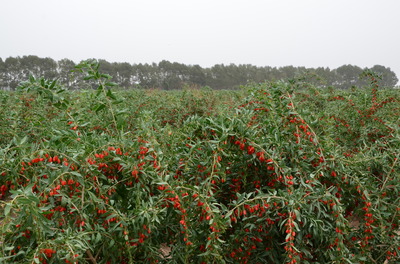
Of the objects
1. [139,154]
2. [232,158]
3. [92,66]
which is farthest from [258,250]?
[92,66]

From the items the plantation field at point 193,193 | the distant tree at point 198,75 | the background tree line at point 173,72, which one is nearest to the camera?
the plantation field at point 193,193

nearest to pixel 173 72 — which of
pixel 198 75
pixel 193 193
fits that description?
pixel 198 75

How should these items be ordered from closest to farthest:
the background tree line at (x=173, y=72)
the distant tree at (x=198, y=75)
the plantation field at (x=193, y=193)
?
the plantation field at (x=193, y=193) < the background tree line at (x=173, y=72) < the distant tree at (x=198, y=75)

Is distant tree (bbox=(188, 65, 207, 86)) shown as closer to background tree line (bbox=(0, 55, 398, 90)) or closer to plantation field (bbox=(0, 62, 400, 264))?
background tree line (bbox=(0, 55, 398, 90))

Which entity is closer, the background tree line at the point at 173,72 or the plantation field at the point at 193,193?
the plantation field at the point at 193,193

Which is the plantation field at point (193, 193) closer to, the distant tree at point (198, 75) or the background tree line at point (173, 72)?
the background tree line at point (173, 72)

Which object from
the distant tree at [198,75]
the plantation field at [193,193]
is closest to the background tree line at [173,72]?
the distant tree at [198,75]

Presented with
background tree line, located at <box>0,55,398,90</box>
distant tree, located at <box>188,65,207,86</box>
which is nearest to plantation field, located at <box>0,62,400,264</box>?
background tree line, located at <box>0,55,398,90</box>

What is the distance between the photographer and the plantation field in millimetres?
1595

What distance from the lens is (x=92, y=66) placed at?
2164 millimetres

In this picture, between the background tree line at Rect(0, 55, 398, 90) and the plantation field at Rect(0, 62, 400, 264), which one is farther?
the background tree line at Rect(0, 55, 398, 90)

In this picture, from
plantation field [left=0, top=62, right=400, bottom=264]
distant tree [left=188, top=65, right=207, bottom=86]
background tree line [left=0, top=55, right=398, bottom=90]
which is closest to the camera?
plantation field [left=0, top=62, right=400, bottom=264]

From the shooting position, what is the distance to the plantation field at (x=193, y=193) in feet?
5.23

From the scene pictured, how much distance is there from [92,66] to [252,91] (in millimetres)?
1393
